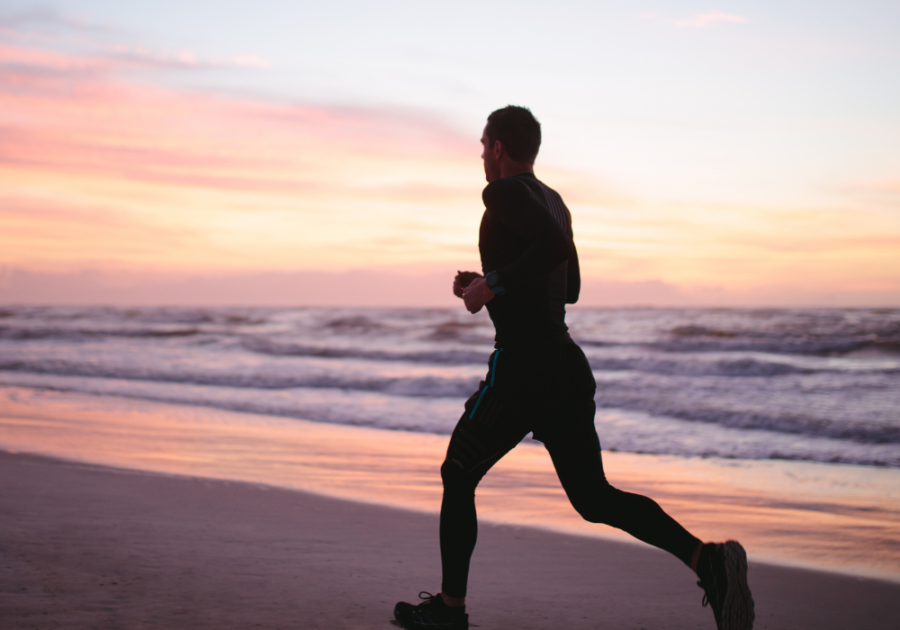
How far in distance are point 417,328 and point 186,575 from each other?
83.6 feet

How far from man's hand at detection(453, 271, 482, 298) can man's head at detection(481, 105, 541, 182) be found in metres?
0.35

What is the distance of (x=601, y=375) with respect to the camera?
15.0 m

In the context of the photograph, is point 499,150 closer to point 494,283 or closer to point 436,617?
point 494,283

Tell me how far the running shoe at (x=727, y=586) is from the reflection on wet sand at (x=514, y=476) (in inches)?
74.1

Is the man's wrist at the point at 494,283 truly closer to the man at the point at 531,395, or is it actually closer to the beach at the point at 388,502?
the man at the point at 531,395

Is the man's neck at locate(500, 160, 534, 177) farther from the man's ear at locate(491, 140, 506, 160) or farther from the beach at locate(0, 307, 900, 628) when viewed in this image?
the beach at locate(0, 307, 900, 628)

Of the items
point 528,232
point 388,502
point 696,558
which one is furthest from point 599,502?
point 388,502

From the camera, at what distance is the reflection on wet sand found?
14.6 ft

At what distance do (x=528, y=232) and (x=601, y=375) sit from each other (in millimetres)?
13100

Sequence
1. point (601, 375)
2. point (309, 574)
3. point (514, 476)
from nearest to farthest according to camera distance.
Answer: point (309, 574)
point (514, 476)
point (601, 375)

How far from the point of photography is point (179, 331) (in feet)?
97.1

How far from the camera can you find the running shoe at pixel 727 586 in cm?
229

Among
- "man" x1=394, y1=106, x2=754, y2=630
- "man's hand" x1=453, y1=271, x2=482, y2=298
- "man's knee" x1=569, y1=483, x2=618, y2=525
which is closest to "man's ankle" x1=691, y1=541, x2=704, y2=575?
"man" x1=394, y1=106, x2=754, y2=630

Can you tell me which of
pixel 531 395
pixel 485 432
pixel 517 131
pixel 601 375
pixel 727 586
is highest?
pixel 517 131
